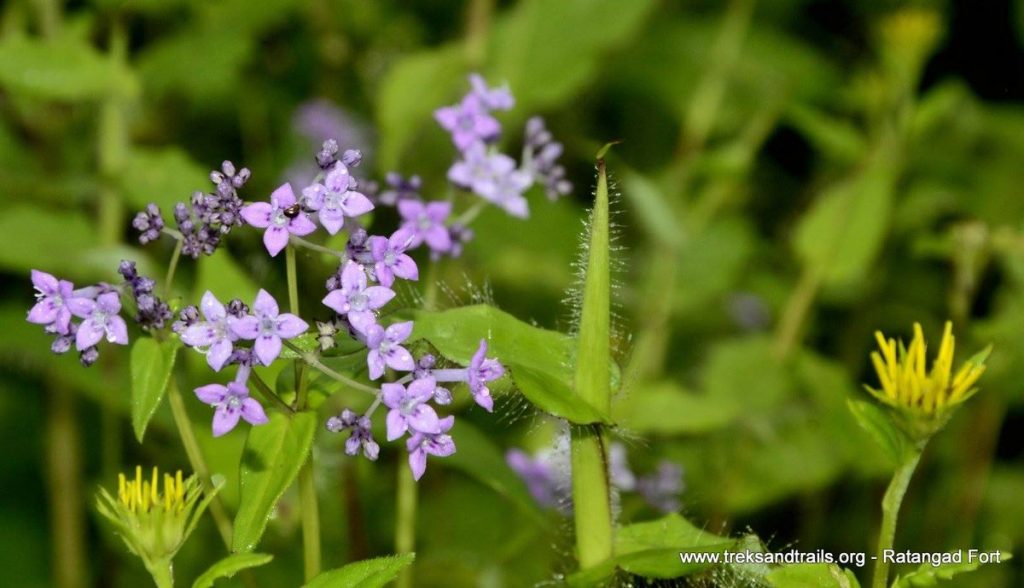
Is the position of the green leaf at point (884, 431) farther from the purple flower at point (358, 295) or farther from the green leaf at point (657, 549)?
the purple flower at point (358, 295)

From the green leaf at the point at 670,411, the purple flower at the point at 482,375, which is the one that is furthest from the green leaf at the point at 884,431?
the green leaf at the point at 670,411

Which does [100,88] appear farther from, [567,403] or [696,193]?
[696,193]

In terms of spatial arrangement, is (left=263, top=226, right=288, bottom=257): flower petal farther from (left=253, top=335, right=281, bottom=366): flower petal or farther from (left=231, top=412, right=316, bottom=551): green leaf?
(left=231, top=412, right=316, bottom=551): green leaf

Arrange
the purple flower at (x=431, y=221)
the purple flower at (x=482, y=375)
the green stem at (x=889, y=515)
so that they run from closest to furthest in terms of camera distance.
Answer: the purple flower at (x=482, y=375) < the green stem at (x=889, y=515) < the purple flower at (x=431, y=221)

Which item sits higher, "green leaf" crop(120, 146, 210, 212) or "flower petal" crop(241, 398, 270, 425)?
"green leaf" crop(120, 146, 210, 212)

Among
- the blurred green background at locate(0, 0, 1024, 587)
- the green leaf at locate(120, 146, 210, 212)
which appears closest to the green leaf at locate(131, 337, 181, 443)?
the blurred green background at locate(0, 0, 1024, 587)

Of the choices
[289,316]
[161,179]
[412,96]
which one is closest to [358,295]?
[289,316]
